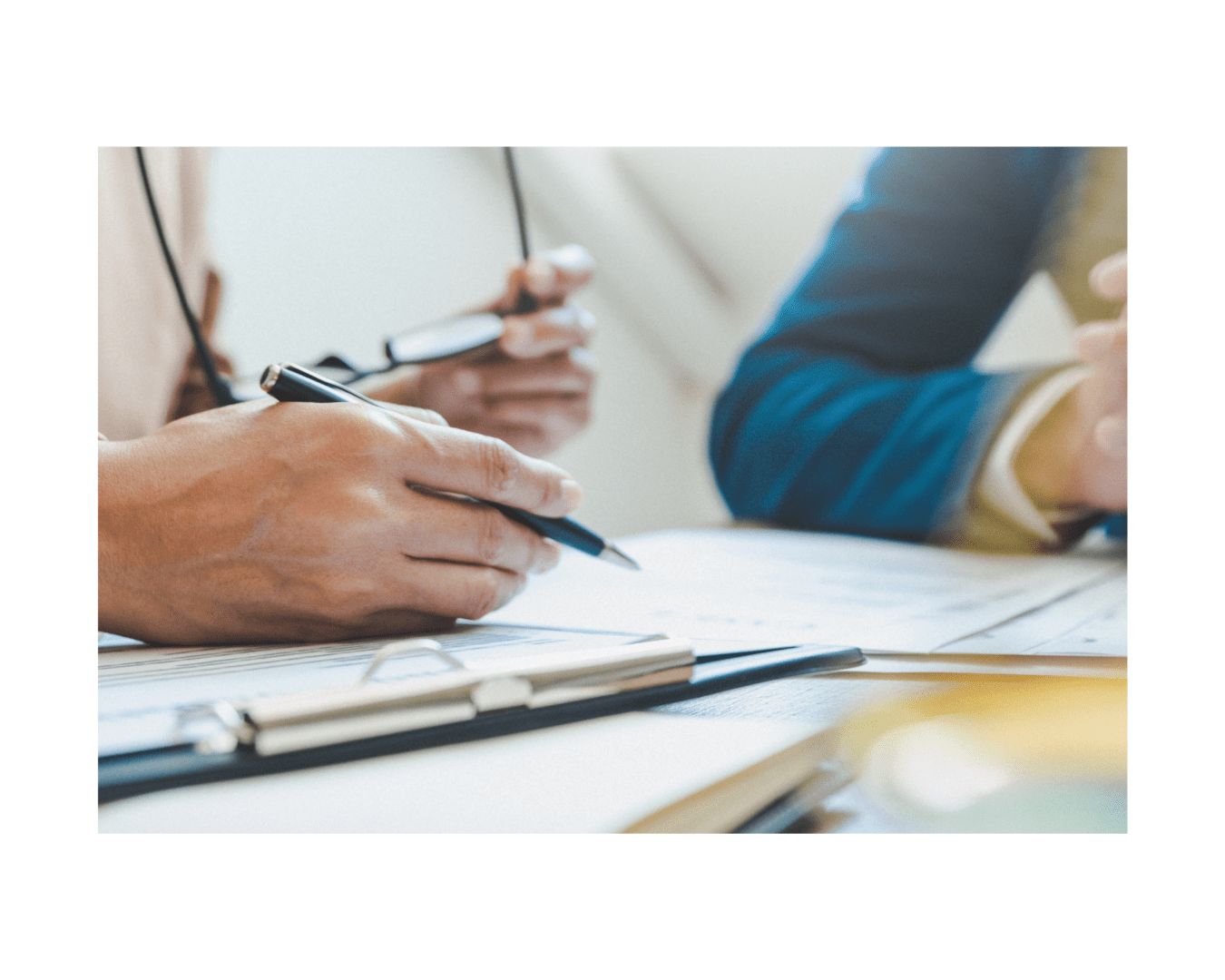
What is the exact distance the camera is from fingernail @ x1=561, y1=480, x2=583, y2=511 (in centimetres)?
28

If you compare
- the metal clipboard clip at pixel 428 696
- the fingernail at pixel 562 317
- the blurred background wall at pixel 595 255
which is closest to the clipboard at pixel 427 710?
the metal clipboard clip at pixel 428 696

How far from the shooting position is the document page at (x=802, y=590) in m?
0.27

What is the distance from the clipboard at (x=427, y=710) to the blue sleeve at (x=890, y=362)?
30 cm

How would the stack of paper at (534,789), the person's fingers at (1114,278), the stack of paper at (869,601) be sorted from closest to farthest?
1. the stack of paper at (534,789)
2. the stack of paper at (869,601)
3. the person's fingers at (1114,278)

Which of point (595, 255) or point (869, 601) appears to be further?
point (595, 255)

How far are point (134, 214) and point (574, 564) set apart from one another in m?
0.22

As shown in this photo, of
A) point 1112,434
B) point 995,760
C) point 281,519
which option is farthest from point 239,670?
point 1112,434

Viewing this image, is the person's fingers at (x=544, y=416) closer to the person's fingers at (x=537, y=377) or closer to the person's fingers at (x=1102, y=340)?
the person's fingers at (x=537, y=377)

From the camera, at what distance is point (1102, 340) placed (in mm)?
381

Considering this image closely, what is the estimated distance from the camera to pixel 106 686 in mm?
201

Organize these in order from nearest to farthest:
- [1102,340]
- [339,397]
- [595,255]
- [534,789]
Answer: [534,789] < [339,397] < [1102,340] < [595,255]

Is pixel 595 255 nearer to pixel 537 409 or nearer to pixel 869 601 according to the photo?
pixel 537 409

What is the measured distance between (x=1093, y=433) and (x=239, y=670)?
0.38m
